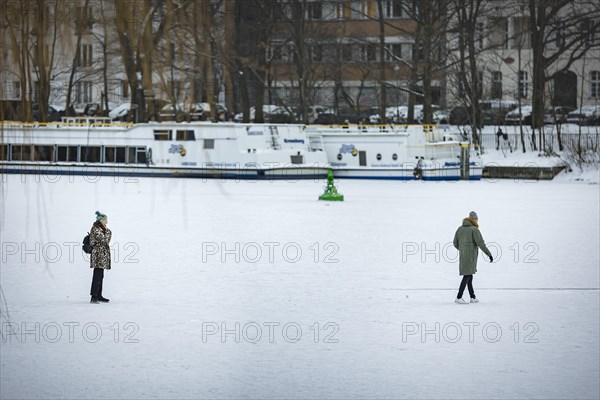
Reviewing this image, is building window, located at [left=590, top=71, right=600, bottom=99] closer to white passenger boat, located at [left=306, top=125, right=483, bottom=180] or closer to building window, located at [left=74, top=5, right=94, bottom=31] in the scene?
white passenger boat, located at [left=306, top=125, right=483, bottom=180]

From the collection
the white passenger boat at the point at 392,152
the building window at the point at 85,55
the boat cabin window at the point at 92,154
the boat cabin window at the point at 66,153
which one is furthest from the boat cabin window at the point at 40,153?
the white passenger boat at the point at 392,152

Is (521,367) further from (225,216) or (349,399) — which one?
(225,216)

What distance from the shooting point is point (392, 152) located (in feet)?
152

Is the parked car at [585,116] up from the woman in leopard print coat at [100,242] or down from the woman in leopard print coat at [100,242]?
up

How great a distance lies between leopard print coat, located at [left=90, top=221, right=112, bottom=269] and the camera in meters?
13.8

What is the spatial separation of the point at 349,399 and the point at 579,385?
7.43ft

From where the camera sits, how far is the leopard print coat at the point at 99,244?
1377 cm

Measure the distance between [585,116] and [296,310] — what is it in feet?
132

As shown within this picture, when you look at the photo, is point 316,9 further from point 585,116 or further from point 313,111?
point 313,111

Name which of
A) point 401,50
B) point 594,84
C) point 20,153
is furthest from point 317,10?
point 594,84

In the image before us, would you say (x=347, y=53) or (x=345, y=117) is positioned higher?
(x=347, y=53)

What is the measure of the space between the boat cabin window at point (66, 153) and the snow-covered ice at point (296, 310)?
18.3m

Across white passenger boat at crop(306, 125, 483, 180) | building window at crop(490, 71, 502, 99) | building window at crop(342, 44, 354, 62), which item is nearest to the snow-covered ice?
white passenger boat at crop(306, 125, 483, 180)

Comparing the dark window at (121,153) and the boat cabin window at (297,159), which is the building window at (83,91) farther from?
the dark window at (121,153)
